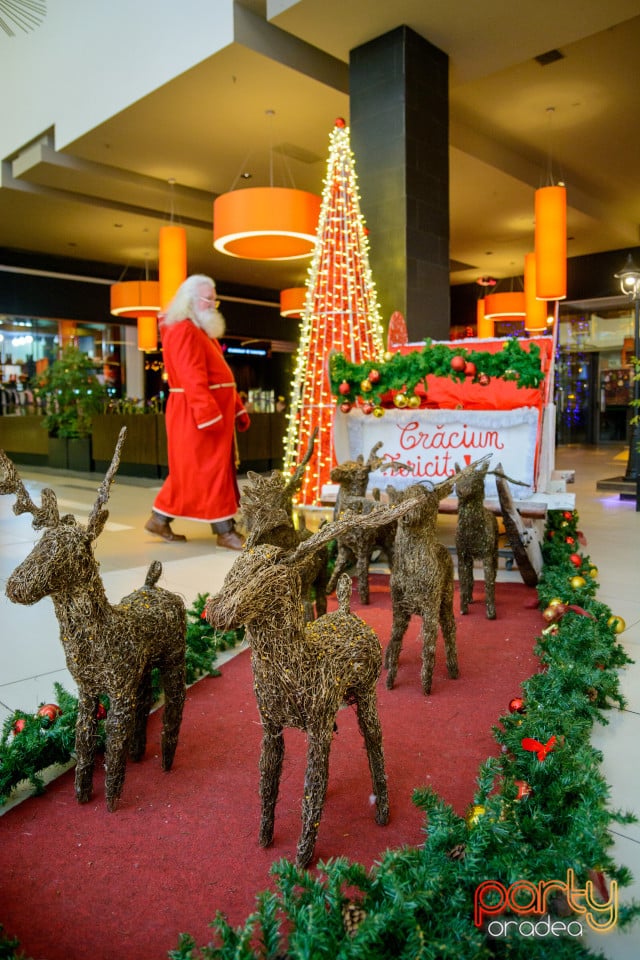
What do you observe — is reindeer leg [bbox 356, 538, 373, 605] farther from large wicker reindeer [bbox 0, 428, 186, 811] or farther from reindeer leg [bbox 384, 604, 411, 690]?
large wicker reindeer [bbox 0, 428, 186, 811]

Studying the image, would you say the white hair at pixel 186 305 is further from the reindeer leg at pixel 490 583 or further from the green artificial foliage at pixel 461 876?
the green artificial foliage at pixel 461 876

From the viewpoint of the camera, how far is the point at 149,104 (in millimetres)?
7227

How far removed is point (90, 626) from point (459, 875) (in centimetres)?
100

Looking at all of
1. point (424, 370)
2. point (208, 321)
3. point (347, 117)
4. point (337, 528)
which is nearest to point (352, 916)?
point (337, 528)

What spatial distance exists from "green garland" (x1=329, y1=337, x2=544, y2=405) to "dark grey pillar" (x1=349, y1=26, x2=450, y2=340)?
184 cm

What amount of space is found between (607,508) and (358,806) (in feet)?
19.2

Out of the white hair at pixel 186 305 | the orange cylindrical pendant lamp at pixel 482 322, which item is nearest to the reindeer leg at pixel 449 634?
the white hair at pixel 186 305

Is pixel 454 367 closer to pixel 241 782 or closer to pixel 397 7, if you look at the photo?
pixel 241 782

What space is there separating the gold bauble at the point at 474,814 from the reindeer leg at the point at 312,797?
1.02 ft

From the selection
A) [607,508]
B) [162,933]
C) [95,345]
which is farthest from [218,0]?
[95,345]

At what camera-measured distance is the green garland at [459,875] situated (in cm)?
115

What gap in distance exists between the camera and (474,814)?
150 cm

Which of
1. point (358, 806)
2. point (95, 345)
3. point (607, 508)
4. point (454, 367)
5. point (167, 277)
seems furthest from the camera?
point (95, 345)

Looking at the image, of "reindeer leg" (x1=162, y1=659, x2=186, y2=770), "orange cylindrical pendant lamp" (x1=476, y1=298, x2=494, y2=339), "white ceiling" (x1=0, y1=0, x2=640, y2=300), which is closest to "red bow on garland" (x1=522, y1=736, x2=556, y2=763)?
"reindeer leg" (x1=162, y1=659, x2=186, y2=770)
